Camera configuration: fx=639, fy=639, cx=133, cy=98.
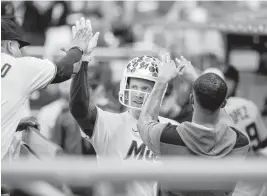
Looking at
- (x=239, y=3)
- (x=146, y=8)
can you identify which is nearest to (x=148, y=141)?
(x=239, y=3)

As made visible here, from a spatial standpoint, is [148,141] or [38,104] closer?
[148,141]

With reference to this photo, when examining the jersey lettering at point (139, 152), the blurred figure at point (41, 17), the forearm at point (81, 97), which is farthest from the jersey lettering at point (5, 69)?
the blurred figure at point (41, 17)

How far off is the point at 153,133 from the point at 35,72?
695 mm

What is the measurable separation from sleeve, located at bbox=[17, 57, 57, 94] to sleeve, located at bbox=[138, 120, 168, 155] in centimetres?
57

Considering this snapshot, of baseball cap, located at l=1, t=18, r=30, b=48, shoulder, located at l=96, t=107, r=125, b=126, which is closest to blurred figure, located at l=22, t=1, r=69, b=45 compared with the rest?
shoulder, located at l=96, t=107, r=125, b=126

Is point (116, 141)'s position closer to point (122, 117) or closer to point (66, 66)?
point (122, 117)

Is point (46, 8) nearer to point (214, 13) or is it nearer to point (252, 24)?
point (214, 13)

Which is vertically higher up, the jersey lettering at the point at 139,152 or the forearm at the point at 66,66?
the forearm at the point at 66,66

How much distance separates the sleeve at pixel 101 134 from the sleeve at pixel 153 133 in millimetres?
635

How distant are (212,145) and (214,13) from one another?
9.92 m

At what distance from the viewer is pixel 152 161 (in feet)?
12.6

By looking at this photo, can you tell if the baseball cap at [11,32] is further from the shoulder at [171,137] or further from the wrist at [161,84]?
the shoulder at [171,137]

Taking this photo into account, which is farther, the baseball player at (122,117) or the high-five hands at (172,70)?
the baseball player at (122,117)

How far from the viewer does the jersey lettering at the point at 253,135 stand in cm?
500
